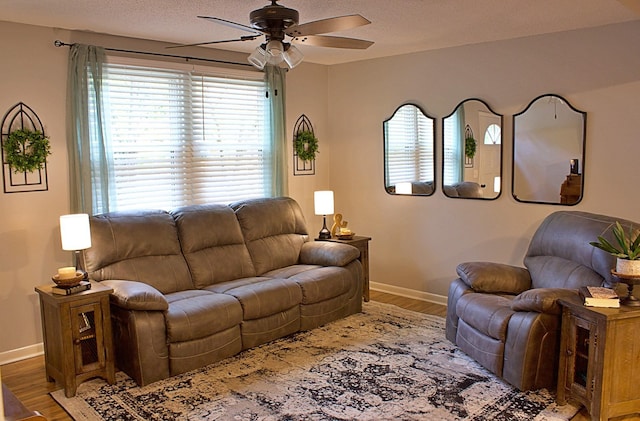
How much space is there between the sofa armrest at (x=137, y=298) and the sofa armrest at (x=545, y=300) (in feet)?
7.69

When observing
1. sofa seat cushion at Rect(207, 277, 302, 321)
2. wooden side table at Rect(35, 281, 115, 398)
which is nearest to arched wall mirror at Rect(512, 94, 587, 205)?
sofa seat cushion at Rect(207, 277, 302, 321)

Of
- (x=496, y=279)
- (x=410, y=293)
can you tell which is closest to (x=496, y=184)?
(x=496, y=279)

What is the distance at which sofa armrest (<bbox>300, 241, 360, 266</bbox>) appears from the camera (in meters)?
4.93

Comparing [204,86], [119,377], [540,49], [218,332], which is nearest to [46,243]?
[119,377]

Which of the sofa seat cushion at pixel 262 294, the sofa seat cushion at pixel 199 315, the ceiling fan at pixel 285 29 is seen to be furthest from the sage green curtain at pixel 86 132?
the ceiling fan at pixel 285 29

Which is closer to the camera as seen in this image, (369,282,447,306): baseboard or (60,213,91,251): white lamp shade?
(60,213,91,251): white lamp shade

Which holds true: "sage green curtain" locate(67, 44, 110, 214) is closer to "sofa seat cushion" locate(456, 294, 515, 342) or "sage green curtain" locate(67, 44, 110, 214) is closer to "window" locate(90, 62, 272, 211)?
"window" locate(90, 62, 272, 211)

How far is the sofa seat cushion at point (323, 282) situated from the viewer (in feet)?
14.8

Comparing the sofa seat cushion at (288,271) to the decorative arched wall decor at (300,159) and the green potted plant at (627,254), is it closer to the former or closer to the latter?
the decorative arched wall decor at (300,159)

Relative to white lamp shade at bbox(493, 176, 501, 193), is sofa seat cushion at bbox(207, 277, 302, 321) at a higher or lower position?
lower

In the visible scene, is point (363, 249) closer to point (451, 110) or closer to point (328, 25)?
point (451, 110)

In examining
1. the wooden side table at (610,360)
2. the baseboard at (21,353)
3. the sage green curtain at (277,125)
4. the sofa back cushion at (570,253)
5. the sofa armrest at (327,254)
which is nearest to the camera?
the wooden side table at (610,360)

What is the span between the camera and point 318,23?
304 centimetres

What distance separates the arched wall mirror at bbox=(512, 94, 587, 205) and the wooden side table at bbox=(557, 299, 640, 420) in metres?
1.66
